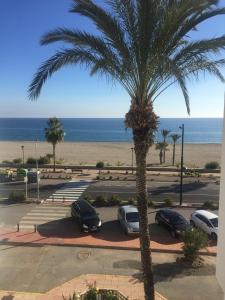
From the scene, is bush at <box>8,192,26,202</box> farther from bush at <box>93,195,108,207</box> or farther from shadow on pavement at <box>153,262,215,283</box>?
shadow on pavement at <box>153,262,215,283</box>

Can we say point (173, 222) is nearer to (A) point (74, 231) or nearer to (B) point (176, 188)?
(A) point (74, 231)

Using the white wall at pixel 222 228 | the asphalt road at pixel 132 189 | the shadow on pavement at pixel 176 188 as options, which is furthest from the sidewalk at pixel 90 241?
the shadow on pavement at pixel 176 188

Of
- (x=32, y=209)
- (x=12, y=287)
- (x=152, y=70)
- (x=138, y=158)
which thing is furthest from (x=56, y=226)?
(x=152, y=70)

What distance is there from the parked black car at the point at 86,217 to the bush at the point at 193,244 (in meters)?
6.44

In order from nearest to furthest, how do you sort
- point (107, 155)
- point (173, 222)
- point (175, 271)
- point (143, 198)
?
point (143, 198)
point (175, 271)
point (173, 222)
point (107, 155)

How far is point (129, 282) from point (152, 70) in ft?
31.9

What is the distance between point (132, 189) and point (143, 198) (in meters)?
24.3

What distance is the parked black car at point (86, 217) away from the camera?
22.8 m

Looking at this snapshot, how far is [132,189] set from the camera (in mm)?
35844

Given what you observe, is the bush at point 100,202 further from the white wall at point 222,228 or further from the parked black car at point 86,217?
the white wall at point 222,228

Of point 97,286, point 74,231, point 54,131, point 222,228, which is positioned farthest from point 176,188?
point 222,228

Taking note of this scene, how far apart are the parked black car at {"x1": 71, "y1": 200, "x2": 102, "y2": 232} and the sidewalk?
57 centimetres

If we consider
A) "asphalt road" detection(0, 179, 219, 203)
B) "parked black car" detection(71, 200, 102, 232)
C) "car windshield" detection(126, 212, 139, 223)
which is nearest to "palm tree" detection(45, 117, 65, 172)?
"asphalt road" detection(0, 179, 219, 203)

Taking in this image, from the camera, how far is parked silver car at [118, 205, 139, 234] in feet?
72.3
